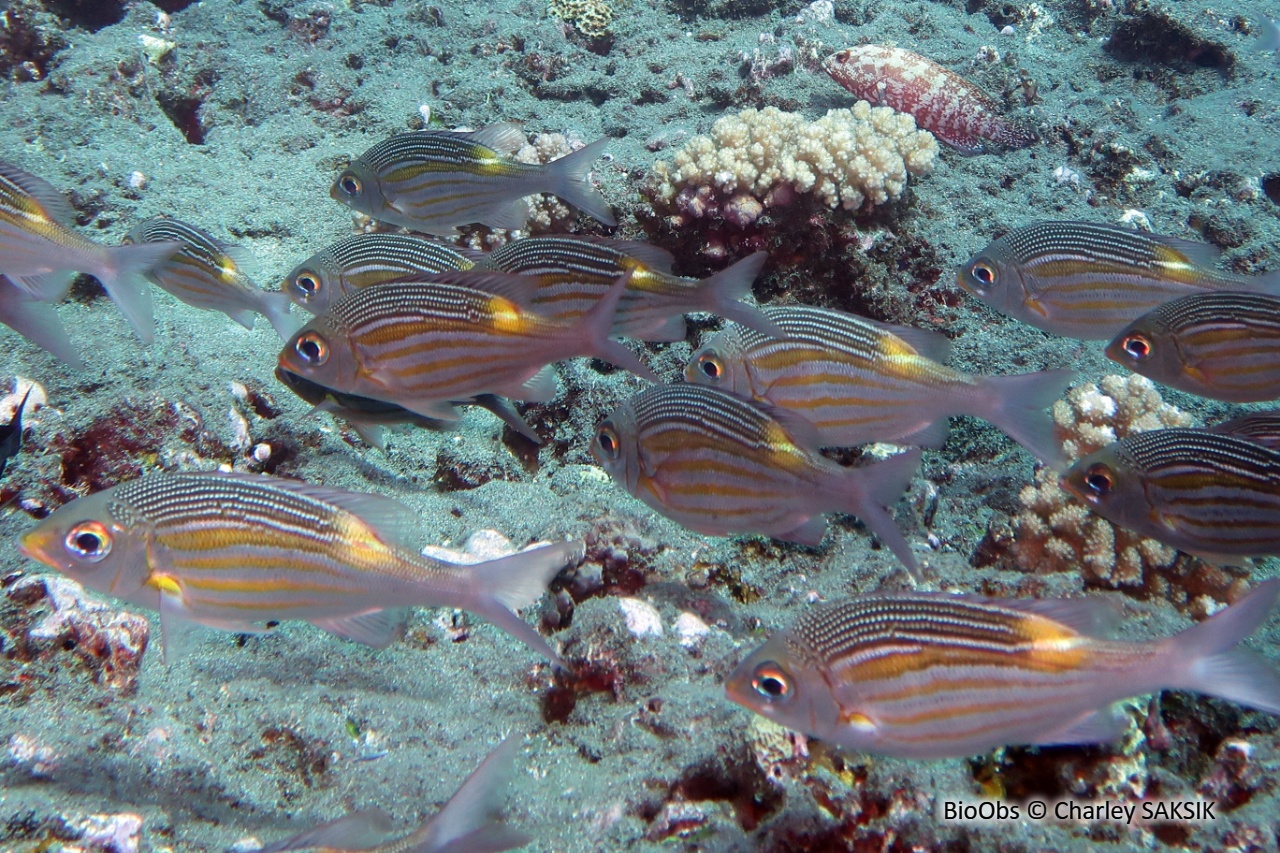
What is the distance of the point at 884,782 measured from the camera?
2465 mm

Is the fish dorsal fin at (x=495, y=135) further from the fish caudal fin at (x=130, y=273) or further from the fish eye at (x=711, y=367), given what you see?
the fish eye at (x=711, y=367)

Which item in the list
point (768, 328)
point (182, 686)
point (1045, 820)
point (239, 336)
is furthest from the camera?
point (239, 336)

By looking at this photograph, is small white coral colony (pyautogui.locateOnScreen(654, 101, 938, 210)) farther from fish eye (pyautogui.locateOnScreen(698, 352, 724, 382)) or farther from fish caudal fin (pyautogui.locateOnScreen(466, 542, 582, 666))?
fish caudal fin (pyautogui.locateOnScreen(466, 542, 582, 666))

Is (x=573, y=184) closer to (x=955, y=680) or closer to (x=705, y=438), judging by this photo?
(x=705, y=438)

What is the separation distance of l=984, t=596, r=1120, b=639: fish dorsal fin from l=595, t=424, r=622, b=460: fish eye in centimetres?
156

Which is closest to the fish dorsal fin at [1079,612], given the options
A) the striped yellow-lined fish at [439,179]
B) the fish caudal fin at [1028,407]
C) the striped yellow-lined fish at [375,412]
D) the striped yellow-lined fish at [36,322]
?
the fish caudal fin at [1028,407]

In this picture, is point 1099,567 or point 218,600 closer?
point 218,600

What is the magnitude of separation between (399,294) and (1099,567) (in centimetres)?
419

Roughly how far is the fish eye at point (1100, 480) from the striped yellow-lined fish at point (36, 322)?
4916 mm

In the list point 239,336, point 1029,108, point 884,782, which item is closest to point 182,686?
point 884,782

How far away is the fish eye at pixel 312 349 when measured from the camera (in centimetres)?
317

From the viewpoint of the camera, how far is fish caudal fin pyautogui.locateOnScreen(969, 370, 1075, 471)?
2.83 meters

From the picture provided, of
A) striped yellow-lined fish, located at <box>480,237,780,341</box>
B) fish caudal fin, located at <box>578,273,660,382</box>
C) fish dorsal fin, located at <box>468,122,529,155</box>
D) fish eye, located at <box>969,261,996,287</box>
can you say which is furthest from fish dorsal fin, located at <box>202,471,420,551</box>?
fish eye, located at <box>969,261,996,287</box>

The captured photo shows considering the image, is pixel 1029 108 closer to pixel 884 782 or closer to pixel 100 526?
pixel 884 782
